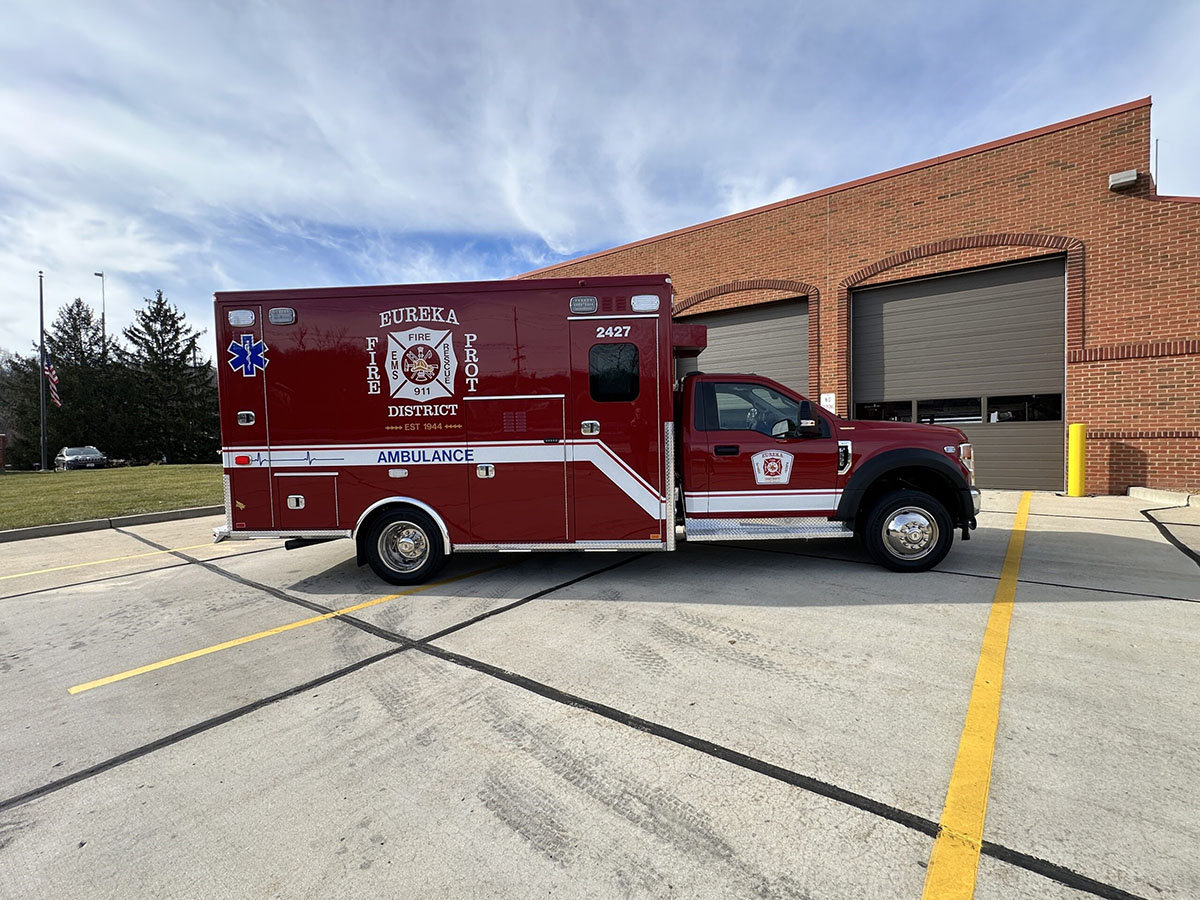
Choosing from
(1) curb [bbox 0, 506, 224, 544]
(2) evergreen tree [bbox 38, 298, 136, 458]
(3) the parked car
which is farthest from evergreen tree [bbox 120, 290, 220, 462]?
(1) curb [bbox 0, 506, 224, 544]

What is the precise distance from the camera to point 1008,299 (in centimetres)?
1134

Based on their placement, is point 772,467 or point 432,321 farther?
point 772,467

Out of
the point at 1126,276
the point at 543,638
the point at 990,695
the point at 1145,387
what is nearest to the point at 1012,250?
the point at 1126,276

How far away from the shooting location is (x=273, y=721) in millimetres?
3115

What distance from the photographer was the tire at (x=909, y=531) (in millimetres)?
5535

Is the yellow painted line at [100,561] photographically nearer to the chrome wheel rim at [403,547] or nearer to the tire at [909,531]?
the chrome wheel rim at [403,547]

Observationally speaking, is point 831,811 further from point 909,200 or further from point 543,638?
point 909,200

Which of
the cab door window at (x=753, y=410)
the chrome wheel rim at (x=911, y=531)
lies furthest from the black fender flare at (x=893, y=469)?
the cab door window at (x=753, y=410)

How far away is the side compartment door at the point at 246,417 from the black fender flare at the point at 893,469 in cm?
572

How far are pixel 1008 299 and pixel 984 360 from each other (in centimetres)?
126

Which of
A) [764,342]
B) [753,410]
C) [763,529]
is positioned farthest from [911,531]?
[764,342]

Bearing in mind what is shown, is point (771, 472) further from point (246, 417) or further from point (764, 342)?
point (764, 342)

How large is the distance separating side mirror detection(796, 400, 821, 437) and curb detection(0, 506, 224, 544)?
38.4 feet

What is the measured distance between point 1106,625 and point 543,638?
413cm
